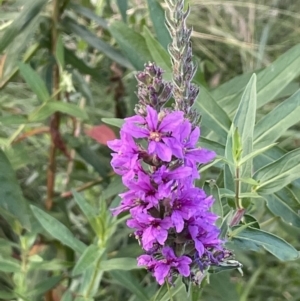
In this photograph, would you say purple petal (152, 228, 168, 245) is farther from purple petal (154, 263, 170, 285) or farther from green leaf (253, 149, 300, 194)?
green leaf (253, 149, 300, 194)

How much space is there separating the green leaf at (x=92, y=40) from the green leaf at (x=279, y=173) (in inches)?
15.6

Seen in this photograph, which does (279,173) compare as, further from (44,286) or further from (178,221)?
(44,286)

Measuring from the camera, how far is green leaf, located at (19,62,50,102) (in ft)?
2.38

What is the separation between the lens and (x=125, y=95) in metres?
1.01

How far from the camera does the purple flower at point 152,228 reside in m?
0.38

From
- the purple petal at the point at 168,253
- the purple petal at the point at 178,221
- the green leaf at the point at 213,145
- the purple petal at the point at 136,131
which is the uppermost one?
the purple petal at the point at 136,131

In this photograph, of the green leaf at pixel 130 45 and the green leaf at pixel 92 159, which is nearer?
the green leaf at pixel 130 45

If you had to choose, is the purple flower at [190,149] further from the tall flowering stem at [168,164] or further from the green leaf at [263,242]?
the green leaf at [263,242]

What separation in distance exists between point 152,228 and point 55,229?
29cm

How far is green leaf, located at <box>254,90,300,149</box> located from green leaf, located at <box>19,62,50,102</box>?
0.31 meters

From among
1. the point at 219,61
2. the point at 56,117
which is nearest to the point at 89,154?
the point at 56,117

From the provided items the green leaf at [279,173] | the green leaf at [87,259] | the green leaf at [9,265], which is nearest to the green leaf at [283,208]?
the green leaf at [279,173]

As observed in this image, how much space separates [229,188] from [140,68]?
0.88ft

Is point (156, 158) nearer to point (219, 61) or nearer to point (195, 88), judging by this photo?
point (195, 88)
